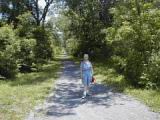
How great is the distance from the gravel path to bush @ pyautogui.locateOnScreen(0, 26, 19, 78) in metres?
6.26

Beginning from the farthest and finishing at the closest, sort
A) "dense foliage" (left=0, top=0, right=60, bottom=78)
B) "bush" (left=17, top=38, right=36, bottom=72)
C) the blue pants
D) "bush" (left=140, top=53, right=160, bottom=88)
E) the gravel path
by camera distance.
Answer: "bush" (left=17, top=38, right=36, bottom=72)
"dense foliage" (left=0, top=0, right=60, bottom=78)
"bush" (left=140, top=53, right=160, bottom=88)
the blue pants
the gravel path

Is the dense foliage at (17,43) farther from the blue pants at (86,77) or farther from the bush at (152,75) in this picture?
the bush at (152,75)

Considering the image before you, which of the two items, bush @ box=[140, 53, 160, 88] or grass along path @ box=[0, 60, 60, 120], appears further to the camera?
bush @ box=[140, 53, 160, 88]

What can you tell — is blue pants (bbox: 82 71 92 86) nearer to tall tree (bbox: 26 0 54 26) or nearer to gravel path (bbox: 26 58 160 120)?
gravel path (bbox: 26 58 160 120)

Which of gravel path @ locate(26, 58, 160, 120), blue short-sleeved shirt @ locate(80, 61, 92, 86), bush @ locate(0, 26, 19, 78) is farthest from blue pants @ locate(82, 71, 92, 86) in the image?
bush @ locate(0, 26, 19, 78)

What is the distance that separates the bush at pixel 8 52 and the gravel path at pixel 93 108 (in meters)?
6.26

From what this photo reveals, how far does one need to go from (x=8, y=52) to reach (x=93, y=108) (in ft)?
34.7

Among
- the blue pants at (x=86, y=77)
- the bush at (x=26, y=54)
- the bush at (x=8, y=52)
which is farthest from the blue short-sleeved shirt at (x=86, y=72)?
the bush at (x=26, y=54)

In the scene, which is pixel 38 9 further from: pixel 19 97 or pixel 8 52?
pixel 19 97

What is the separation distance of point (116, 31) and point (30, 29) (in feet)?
33.7

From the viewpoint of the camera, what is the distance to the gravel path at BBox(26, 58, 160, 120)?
36.0ft

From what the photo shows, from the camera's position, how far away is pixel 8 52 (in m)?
21.7

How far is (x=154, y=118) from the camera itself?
10.6 metres

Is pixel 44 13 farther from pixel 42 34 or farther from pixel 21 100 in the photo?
pixel 21 100
